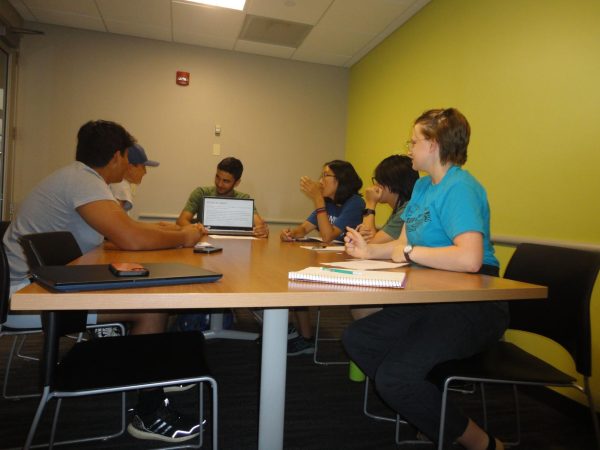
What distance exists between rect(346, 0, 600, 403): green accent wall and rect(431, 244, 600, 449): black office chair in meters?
0.62

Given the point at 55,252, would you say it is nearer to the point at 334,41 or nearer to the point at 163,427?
the point at 163,427

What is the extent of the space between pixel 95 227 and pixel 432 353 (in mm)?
1258

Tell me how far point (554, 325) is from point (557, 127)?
1183mm

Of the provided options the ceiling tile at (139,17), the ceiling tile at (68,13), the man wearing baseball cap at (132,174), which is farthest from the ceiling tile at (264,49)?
the man wearing baseball cap at (132,174)

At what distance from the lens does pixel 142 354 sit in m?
1.17

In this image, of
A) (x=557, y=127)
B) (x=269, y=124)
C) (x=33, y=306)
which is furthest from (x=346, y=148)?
(x=33, y=306)

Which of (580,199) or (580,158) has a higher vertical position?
(580,158)

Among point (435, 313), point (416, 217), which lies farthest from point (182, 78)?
point (435, 313)

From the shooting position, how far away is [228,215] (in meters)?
2.73

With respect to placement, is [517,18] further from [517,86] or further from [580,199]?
[580,199]

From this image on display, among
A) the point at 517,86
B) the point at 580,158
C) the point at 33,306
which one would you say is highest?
the point at 517,86

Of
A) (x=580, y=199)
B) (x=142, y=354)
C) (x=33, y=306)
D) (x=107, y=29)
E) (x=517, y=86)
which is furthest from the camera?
(x=107, y=29)

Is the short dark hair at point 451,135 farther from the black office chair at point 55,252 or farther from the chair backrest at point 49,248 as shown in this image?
the chair backrest at point 49,248

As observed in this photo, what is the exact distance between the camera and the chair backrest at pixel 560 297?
1.24 m
